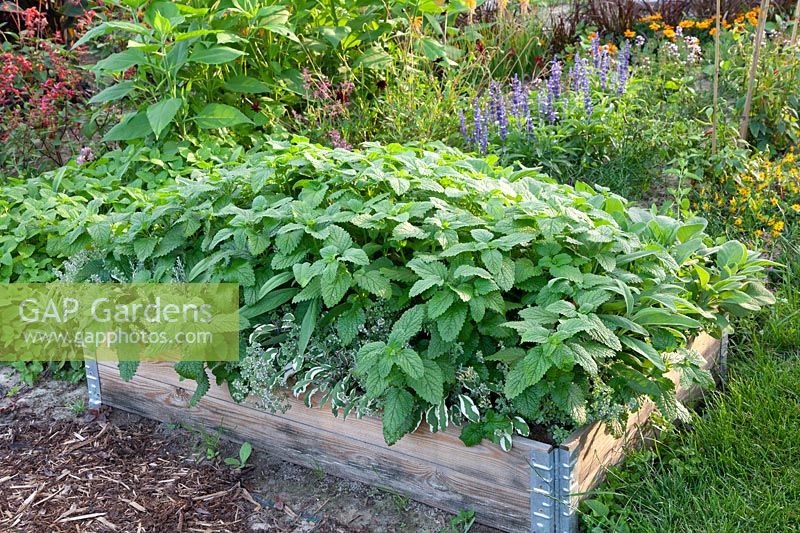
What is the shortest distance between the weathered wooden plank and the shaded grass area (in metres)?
0.25

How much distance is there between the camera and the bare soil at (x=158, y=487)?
258 cm

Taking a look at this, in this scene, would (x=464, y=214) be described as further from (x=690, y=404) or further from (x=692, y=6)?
(x=692, y=6)

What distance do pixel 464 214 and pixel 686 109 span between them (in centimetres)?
247

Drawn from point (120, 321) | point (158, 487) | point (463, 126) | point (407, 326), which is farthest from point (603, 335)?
point (463, 126)

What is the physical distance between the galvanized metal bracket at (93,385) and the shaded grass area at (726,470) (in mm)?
1914

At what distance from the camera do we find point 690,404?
287 centimetres

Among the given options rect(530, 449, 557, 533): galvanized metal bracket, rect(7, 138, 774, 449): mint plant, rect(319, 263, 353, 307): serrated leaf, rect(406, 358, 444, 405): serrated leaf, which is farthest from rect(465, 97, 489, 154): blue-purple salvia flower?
rect(530, 449, 557, 533): galvanized metal bracket

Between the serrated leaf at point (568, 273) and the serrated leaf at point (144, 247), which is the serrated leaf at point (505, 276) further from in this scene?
the serrated leaf at point (144, 247)

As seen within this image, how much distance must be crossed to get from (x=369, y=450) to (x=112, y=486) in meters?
0.88

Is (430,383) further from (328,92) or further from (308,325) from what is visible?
(328,92)

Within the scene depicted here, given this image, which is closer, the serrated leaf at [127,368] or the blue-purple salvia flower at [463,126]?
the serrated leaf at [127,368]

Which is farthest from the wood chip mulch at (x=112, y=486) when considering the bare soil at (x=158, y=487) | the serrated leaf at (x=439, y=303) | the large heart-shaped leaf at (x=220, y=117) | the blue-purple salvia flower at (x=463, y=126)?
the blue-purple salvia flower at (x=463, y=126)

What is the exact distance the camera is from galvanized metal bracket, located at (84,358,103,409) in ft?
10.6

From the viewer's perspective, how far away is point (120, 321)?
9.57 feet
